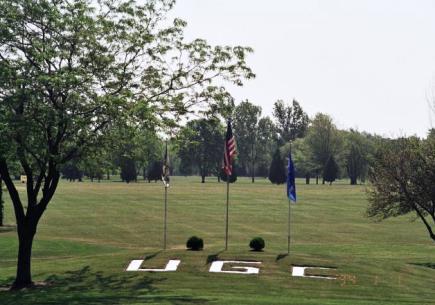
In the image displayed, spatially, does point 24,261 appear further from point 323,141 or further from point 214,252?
point 323,141

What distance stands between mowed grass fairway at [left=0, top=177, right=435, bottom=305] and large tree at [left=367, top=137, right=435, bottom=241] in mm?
3743

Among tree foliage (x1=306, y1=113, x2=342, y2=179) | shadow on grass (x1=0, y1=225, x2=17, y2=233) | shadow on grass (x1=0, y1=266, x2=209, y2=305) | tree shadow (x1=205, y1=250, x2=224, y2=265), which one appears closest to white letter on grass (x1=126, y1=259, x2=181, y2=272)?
shadow on grass (x1=0, y1=266, x2=209, y2=305)

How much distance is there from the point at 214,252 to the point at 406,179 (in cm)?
1641

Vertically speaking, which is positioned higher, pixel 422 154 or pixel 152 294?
pixel 422 154

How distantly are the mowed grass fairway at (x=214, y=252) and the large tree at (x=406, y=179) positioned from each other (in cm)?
374

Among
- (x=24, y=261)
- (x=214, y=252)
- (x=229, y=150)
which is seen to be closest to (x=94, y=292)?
(x=24, y=261)

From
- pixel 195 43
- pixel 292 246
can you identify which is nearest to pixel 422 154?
pixel 292 246

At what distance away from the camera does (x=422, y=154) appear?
149 feet

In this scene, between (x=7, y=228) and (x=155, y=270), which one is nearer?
(x=155, y=270)

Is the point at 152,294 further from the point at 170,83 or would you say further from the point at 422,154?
the point at 422,154

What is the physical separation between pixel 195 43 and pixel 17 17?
823 cm

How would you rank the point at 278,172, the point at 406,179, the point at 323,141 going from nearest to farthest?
1. the point at 406,179
2. the point at 278,172
3. the point at 323,141

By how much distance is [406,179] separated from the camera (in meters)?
44.4

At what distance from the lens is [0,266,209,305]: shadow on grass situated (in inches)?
982
